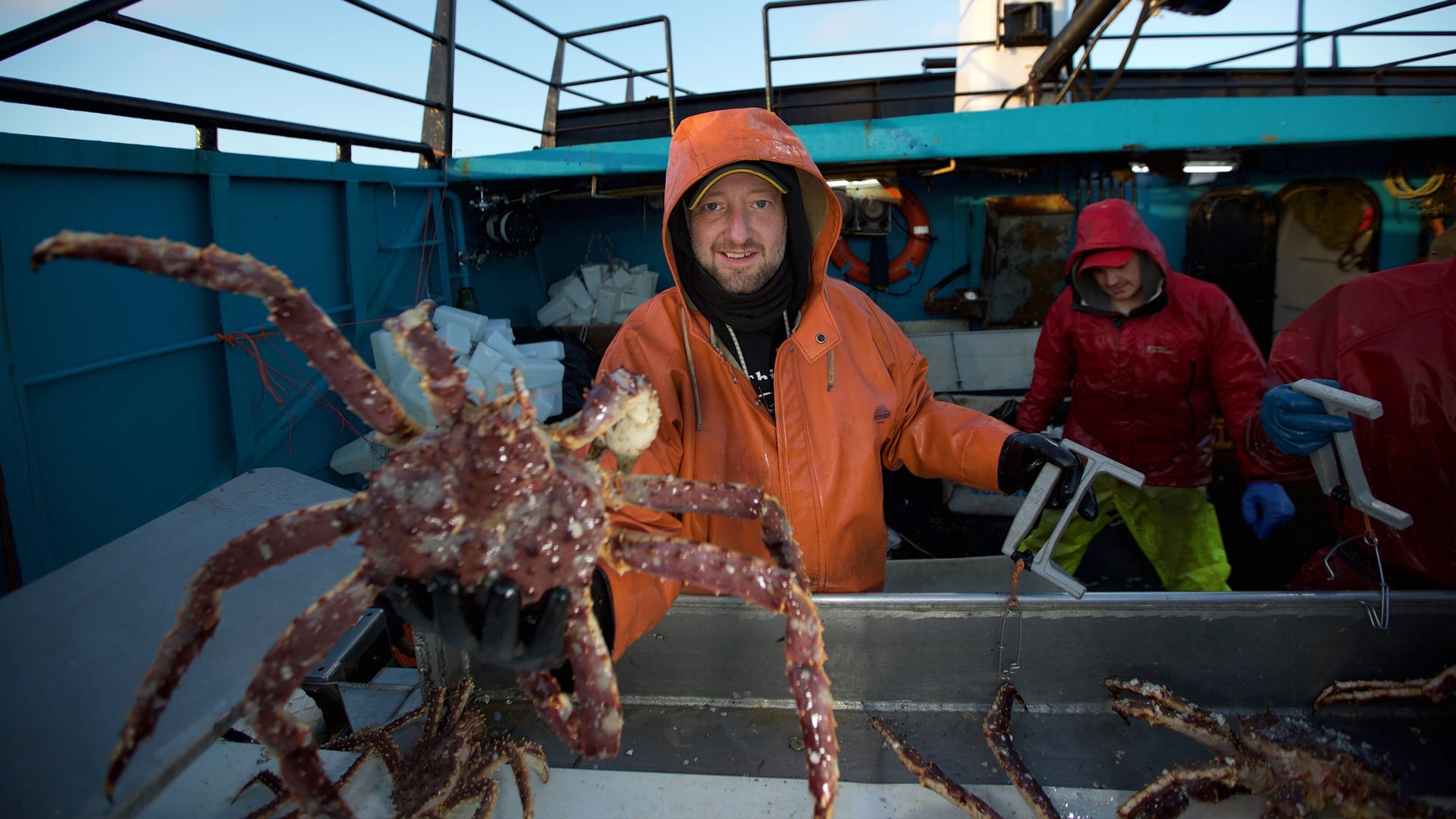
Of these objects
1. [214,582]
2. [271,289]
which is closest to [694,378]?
[271,289]

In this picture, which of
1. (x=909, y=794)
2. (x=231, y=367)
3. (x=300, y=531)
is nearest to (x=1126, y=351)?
(x=909, y=794)

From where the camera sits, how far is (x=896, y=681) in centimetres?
186

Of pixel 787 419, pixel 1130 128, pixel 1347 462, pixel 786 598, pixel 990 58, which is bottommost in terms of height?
pixel 786 598

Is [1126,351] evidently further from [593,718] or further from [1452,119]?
[1452,119]

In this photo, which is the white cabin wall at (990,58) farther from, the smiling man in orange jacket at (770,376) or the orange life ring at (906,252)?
the smiling man in orange jacket at (770,376)

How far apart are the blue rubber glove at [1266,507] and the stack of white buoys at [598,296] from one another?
4874 millimetres

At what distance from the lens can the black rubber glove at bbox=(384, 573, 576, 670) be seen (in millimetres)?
1172

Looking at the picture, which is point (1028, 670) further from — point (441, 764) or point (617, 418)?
point (441, 764)

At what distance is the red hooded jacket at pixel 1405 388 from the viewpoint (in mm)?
2049

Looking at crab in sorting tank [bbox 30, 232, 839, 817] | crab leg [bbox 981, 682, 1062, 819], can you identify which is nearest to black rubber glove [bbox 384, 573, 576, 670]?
crab in sorting tank [bbox 30, 232, 839, 817]

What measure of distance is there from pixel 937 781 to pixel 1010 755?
217 mm

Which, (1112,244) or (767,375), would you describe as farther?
(1112,244)

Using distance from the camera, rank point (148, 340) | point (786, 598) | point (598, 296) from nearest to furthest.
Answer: point (786, 598)
point (148, 340)
point (598, 296)

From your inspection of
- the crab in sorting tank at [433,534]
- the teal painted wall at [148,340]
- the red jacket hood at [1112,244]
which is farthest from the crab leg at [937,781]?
the teal painted wall at [148,340]
